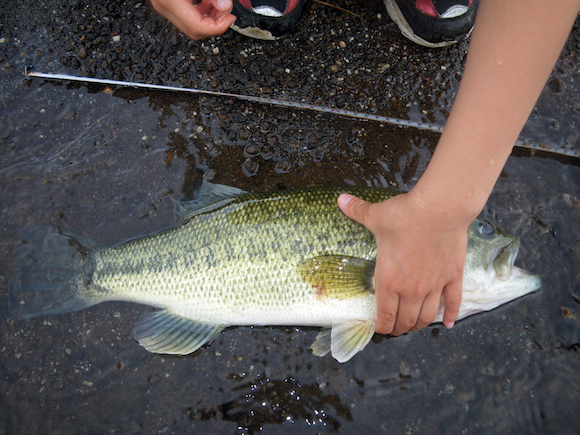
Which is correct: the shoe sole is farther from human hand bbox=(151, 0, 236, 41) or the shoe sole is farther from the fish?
the fish

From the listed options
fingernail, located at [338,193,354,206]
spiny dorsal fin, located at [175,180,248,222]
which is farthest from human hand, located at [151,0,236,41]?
fingernail, located at [338,193,354,206]

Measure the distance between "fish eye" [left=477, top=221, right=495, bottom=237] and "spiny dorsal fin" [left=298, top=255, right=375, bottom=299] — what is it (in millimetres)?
714

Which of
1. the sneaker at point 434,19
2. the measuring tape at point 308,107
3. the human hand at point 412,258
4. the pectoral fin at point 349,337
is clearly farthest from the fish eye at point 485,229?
the sneaker at point 434,19

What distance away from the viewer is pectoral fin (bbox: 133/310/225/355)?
8.21ft

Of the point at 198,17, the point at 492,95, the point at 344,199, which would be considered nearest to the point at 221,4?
the point at 198,17

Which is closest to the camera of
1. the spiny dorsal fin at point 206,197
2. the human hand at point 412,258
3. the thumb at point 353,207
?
the human hand at point 412,258

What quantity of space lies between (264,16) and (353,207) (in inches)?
71.6

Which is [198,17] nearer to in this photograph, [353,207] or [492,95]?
[353,207]

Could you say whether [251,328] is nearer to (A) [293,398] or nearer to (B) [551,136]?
(A) [293,398]

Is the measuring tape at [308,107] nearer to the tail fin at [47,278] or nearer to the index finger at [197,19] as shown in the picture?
the index finger at [197,19]

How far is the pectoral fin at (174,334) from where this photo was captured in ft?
8.21

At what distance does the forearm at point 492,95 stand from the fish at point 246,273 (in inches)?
24.4

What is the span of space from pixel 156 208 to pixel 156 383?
1.22 m

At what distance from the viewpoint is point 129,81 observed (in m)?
3.02
